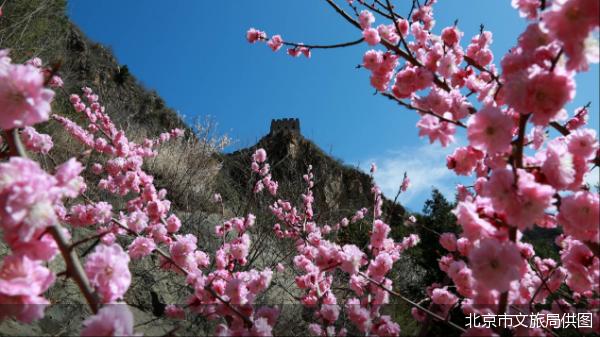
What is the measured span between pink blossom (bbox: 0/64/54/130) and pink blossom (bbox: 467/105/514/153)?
1.49 metres

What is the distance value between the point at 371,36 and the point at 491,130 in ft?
3.92

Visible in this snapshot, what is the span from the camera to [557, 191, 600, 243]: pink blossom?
1490mm

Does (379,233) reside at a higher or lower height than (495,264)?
higher

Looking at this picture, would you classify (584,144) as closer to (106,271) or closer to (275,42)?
(106,271)

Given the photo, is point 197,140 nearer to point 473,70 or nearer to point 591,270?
point 473,70

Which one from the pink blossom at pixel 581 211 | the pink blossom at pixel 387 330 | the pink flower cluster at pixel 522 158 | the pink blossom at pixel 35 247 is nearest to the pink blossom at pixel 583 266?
the pink flower cluster at pixel 522 158

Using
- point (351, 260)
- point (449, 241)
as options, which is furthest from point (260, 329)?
point (449, 241)

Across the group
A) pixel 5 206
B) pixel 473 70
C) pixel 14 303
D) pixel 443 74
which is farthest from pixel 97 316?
pixel 473 70

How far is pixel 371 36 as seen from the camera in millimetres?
2482

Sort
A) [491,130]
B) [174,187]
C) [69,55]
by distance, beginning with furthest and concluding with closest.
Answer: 1. [69,55]
2. [174,187]
3. [491,130]

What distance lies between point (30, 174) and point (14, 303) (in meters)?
0.41

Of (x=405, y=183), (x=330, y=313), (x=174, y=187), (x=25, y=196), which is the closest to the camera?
(x=25, y=196)

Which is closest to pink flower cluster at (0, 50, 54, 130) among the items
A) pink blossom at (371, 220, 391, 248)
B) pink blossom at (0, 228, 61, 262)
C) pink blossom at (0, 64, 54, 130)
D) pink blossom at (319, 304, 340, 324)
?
pink blossom at (0, 64, 54, 130)

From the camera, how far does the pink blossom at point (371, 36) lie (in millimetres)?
2475
